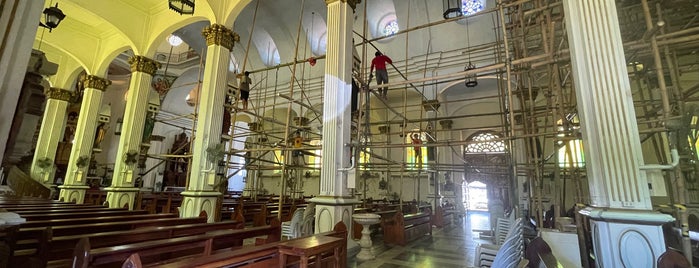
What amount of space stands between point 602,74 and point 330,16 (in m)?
4.40

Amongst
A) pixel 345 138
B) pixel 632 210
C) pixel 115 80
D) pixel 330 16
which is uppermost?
pixel 115 80

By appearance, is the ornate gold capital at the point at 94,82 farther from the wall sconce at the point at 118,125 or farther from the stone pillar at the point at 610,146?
the stone pillar at the point at 610,146

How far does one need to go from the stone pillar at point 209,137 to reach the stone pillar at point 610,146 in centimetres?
653

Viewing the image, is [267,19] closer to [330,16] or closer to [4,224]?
[330,16]

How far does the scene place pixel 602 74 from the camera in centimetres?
298

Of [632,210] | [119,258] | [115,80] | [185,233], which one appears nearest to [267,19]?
[115,80]

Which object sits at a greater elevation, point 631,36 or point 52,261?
point 631,36

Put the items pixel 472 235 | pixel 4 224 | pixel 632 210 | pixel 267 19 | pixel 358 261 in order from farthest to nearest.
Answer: pixel 267 19, pixel 472 235, pixel 358 261, pixel 632 210, pixel 4 224

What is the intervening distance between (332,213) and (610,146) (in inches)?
141

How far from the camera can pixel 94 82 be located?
34.2 feet

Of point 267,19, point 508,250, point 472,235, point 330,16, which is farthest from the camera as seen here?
point 267,19

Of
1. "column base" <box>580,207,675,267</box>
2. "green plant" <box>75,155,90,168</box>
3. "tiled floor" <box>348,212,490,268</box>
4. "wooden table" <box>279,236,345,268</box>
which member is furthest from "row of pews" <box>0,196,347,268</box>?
"green plant" <box>75,155,90,168</box>

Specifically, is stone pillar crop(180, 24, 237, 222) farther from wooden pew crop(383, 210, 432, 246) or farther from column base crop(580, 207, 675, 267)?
column base crop(580, 207, 675, 267)

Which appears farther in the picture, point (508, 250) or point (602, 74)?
point (602, 74)
